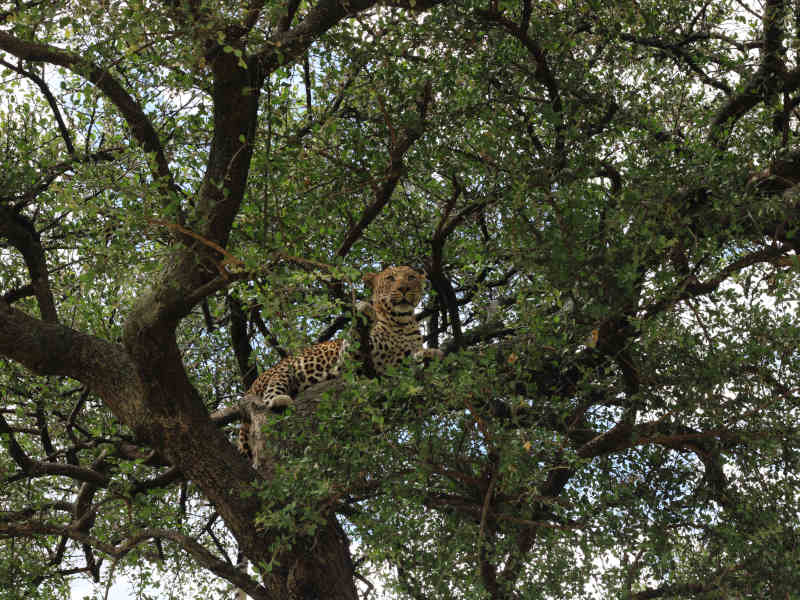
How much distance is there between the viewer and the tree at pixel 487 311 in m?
5.49

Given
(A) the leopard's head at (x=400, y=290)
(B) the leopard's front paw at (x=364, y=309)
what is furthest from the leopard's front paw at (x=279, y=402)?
(A) the leopard's head at (x=400, y=290)

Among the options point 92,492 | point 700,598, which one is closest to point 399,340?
point 92,492

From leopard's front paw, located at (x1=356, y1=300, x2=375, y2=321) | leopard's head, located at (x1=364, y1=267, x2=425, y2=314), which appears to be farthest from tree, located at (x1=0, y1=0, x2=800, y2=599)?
leopard's head, located at (x1=364, y1=267, x2=425, y2=314)

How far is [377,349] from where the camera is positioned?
344 inches

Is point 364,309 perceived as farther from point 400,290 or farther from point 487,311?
point 400,290

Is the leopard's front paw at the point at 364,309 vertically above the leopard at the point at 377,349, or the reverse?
the leopard at the point at 377,349

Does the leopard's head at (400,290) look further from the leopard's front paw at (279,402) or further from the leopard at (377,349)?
the leopard's front paw at (279,402)

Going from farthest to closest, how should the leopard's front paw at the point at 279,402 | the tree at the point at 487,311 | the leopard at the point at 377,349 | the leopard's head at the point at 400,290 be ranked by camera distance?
the leopard's head at the point at 400,290 → the leopard at the point at 377,349 → the leopard's front paw at the point at 279,402 → the tree at the point at 487,311

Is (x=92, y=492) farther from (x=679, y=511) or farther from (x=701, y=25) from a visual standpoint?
(x=701, y=25)

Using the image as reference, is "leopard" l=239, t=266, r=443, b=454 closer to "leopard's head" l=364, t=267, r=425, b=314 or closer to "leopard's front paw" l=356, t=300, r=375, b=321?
"leopard's head" l=364, t=267, r=425, b=314

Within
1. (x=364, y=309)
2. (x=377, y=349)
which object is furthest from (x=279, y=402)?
(x=364, y=309)

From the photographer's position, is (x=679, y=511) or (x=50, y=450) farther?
(x=50, y=450)

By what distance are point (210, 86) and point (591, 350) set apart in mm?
3518

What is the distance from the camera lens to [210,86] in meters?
6.29
